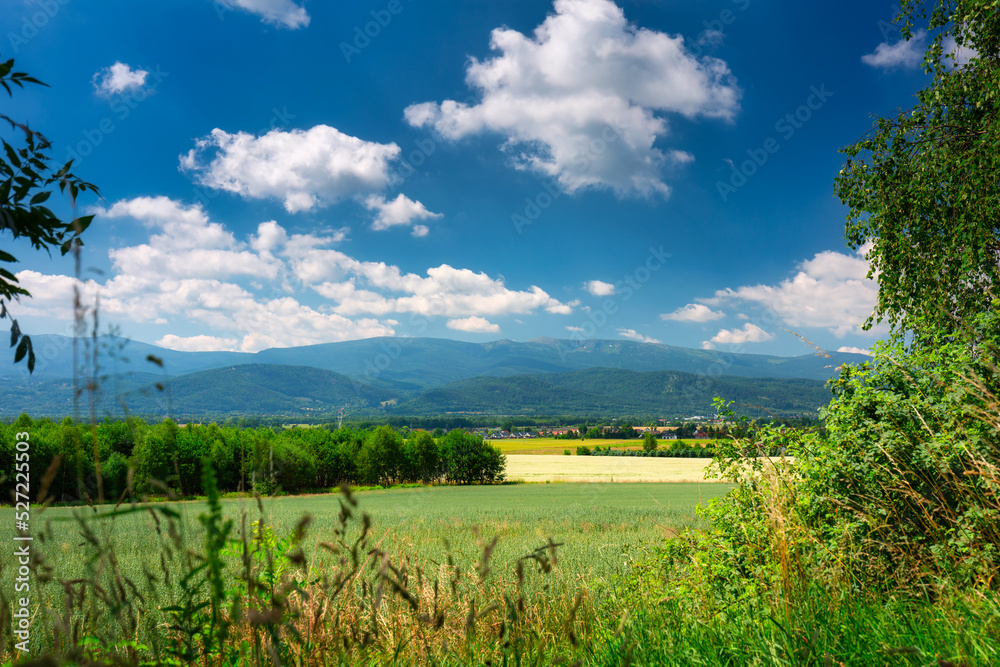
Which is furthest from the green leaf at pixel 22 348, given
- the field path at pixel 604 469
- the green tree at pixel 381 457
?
the green tree at pixel 381 457

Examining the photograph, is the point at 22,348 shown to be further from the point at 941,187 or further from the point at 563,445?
the point at 563,445

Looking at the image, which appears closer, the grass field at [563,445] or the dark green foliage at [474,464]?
the dark green foliage at [474,464]

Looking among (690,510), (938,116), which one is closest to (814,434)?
(938,116)

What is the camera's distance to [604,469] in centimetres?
6581

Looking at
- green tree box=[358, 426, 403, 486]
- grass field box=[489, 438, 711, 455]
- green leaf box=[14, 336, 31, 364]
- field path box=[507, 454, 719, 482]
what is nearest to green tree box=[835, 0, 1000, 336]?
green leaf box=[14, 336, 31, 364]

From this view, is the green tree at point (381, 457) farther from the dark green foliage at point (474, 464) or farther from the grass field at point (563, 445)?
the grass field at point (563, 445)

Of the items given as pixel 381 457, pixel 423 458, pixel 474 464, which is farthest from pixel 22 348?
pixel 423 458

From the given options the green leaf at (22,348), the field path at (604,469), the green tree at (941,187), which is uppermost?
the green tree at (941,187)

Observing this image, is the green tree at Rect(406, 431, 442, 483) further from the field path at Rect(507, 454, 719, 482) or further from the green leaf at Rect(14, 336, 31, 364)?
the green leaf at Rect(14, 336, 31, 364)

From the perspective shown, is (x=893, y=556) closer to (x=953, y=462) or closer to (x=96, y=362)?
(x=953, y=462)

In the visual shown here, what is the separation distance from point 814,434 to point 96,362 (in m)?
5.96

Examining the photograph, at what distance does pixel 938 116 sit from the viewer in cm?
1026

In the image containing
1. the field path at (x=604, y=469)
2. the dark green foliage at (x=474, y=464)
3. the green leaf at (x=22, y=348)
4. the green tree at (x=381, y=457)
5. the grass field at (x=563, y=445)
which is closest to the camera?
the green leaf at (x=22, y=348)

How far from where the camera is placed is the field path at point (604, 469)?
56.9 metres
